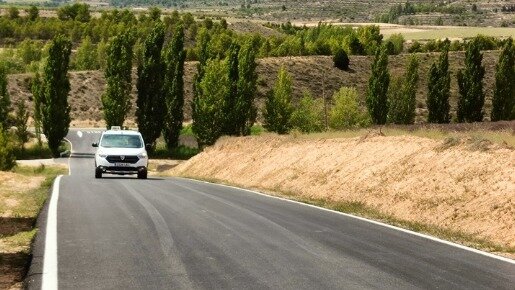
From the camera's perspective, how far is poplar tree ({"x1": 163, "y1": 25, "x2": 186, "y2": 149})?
3086 inches

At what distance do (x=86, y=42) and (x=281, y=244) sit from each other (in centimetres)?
15707

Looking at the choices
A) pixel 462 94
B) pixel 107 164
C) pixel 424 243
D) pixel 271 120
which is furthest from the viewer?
pixel 271 120

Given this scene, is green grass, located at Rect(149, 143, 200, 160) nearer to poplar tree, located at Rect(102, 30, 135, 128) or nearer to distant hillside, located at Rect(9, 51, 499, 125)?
poplar tree, located at Rect(102, 30, 135, 128)

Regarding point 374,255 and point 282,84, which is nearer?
point 374,255

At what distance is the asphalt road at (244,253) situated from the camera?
9750mm

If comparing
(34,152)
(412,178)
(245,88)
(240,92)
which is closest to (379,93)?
(245,88)

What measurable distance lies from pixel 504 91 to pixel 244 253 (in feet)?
229

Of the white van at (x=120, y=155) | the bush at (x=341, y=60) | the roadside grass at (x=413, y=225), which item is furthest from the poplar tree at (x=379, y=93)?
the roadside grass at (x=413, y=225)

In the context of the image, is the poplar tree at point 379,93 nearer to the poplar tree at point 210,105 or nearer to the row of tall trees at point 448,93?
the row of tall trees at point 448,93

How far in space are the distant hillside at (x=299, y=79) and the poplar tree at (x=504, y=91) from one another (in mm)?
39803

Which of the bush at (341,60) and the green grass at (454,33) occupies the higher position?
the green grass at (454,33)

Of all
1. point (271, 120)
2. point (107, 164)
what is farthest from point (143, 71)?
point (107, 164)

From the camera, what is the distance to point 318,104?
10731cm

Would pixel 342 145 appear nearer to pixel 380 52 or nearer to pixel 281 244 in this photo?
pixel 281 244
